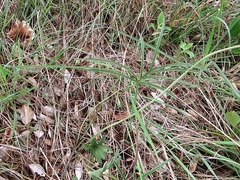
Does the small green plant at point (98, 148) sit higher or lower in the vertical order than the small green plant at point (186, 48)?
lower

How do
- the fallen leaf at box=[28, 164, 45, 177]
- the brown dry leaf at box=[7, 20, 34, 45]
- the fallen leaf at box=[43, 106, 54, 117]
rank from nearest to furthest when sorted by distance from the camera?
the fallen leaf at box=[28, 164, 45, 177] → the fallen leaf at box=[43, 106, 54, 117] → the brown dry leaf at box=[7, 20, 34, 45]

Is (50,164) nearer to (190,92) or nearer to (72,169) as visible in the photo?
(72,169)

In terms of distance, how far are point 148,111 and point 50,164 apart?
1.62 feet

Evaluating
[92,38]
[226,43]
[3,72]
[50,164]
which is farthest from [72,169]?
[226,43]

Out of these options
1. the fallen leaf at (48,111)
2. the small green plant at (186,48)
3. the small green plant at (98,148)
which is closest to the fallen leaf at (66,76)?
the fallen leaf at (48,111)

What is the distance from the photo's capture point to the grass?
1.26 metres

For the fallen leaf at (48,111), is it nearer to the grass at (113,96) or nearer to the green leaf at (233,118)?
the grass at (113,96)

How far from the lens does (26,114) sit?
1324mm

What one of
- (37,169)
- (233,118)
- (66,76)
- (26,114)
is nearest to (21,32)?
(66,76)

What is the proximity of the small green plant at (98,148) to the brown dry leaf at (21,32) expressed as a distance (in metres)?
0.61

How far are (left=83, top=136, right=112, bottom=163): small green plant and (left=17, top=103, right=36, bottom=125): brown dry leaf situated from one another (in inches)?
10.9

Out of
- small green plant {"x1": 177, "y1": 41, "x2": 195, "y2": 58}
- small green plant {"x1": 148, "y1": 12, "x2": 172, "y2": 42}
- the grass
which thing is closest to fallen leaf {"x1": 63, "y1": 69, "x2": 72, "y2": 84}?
the grass

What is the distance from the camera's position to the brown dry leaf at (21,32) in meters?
1.49

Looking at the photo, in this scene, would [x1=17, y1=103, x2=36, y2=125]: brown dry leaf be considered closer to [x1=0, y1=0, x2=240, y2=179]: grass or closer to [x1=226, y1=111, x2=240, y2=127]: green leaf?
[x1=0, y1=0, x2=240, y2=179]: grass
